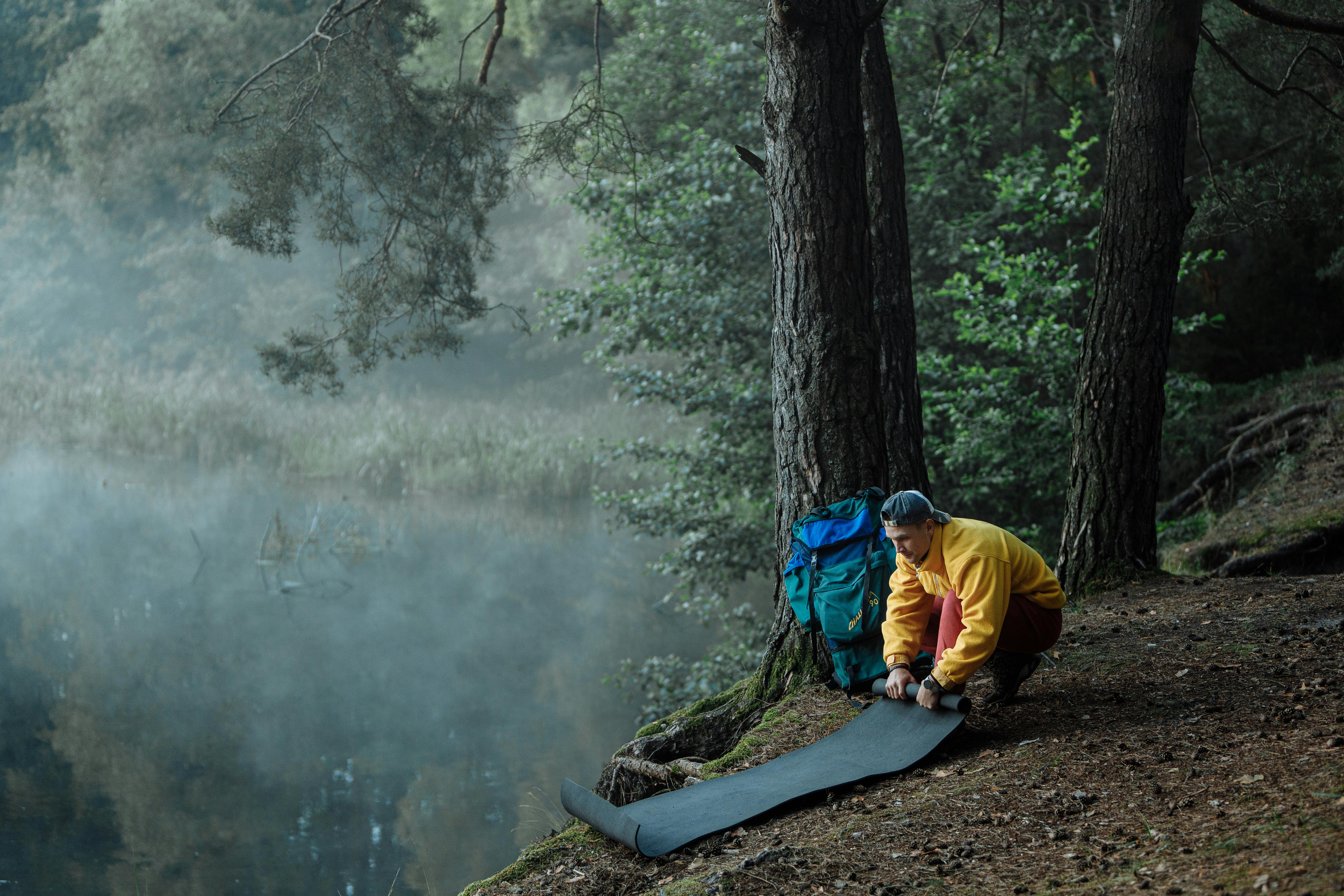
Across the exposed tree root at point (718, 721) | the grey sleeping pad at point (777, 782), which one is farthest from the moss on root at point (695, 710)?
Result: the grey sleeping pad at point (777, 782)

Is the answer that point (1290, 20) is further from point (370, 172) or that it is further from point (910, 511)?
point (370, 172)

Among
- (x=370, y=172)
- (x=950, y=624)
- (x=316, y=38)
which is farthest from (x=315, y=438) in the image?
(x=950, y=624)

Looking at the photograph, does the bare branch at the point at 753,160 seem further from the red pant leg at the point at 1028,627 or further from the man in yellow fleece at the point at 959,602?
the red pant leg at the point at 1028,627

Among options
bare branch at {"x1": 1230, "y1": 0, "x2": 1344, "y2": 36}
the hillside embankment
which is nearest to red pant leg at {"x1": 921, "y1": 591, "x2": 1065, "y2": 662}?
bare branch at {"x1": 1230, "y1": 0, "x2": 1344, "y2": 36}

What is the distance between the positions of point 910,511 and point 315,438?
59.6 feet

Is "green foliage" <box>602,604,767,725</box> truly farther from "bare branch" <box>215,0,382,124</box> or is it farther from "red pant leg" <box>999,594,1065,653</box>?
"bare branch" <box>215,0,382,124</box>

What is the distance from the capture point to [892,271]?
5277 mm

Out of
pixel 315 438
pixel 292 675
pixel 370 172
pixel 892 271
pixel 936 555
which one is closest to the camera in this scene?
pixel 936 555

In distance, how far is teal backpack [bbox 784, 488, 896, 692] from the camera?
3.68 metres

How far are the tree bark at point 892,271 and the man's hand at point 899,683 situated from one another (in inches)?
67.5

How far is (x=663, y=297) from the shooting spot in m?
9.02

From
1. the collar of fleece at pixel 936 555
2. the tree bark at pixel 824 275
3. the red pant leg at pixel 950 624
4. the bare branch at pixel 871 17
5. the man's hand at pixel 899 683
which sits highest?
the bare branch at pixel 871 17

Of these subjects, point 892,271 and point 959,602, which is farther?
point 892,271

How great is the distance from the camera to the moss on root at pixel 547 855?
2.98 meters
